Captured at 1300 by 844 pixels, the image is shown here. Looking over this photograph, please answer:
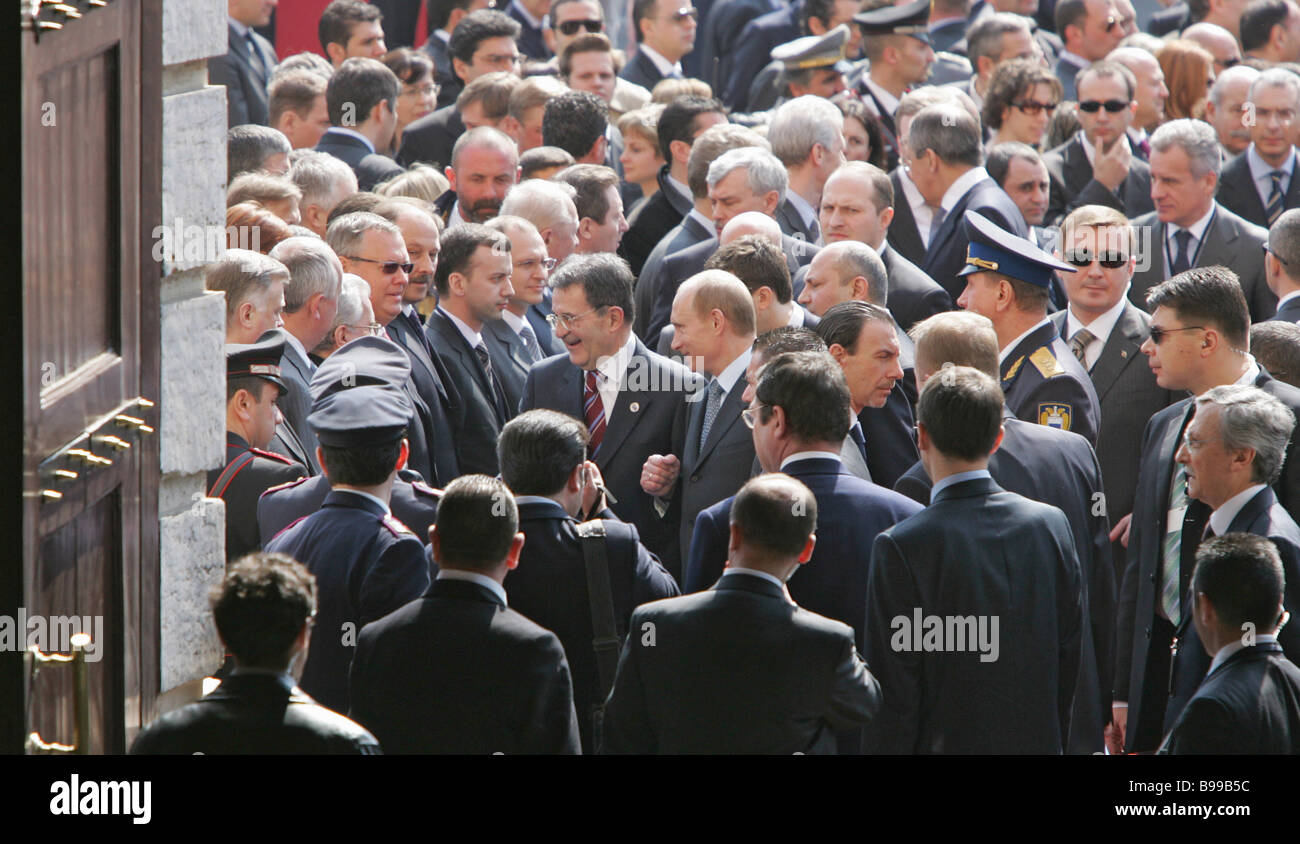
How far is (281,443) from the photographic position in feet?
17.0

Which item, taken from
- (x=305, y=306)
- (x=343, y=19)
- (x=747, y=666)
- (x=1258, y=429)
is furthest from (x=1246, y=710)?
(x=343, y=19)

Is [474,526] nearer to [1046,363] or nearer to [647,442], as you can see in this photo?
[647,442]

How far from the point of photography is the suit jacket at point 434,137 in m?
10.2

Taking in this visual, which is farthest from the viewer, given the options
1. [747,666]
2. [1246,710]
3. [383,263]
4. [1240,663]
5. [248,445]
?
[383,263]

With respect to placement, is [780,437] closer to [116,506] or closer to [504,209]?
[116,506]

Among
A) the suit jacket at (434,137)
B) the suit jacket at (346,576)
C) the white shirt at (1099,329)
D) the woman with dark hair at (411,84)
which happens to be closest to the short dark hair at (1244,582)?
the suit jacket at (346,576)

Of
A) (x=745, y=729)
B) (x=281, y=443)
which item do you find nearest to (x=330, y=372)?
(x=281, y=443)

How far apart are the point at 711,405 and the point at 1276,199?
5465 mm

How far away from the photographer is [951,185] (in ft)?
26.4

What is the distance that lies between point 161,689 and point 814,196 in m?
5.54

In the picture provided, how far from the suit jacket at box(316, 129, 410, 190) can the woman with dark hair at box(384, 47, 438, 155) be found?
1.51 metres

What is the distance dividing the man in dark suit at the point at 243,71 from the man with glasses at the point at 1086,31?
604 centimetres

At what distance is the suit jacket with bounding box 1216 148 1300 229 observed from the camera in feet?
31.0

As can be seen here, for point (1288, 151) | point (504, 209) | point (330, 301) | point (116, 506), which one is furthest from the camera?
point (1288, 151)
